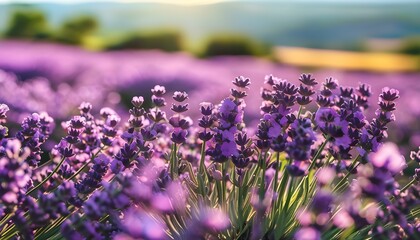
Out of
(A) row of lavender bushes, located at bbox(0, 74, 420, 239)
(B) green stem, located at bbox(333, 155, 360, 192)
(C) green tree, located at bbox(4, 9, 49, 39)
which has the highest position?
(C) green tree, located at bbox(4, 9, 49, 39)

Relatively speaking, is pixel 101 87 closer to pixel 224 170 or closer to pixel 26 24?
pixel 224 170

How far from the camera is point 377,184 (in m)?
1.39

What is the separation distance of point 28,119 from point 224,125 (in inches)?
25.0

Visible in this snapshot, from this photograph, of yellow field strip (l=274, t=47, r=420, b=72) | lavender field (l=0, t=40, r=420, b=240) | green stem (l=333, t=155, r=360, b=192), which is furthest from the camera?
yellow field strip (l=274, t=47, r=420, b=72)

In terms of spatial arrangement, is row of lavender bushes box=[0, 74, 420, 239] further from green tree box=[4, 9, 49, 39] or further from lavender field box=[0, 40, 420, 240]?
green tree box=[4, 9, 49, 39]

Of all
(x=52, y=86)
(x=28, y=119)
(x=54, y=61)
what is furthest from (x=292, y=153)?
(x=54, y=61)

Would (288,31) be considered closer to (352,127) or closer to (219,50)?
(219,50)

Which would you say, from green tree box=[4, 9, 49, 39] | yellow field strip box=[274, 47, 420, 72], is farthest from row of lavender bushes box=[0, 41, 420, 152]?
green tree box=[4, 9, 49, 39]

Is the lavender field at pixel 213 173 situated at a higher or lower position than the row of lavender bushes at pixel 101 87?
lower

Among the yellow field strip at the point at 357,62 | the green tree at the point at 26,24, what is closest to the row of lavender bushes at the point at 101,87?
the yellow field strip at the point at 357,62

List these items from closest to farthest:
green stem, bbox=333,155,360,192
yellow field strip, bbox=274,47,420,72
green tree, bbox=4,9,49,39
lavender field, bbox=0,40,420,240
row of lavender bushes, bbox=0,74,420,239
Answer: lavender field, bbox=0,40,420,240
row of lavender bushes, bbox=0,74,420,239
green stem, bbox=333,155,360,192
yellow field strip, bbox=274,47,420,72
green tree, bbox=4,9,49,39

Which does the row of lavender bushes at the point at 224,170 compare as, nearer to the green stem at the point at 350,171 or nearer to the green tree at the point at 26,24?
the green stem at the point at 350,171

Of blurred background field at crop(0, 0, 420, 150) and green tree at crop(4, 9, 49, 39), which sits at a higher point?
green tree at crop(4, 9, 49, 39)

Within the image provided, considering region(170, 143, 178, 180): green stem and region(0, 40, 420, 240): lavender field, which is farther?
A: region(170, 143, 178, 180): green stem
